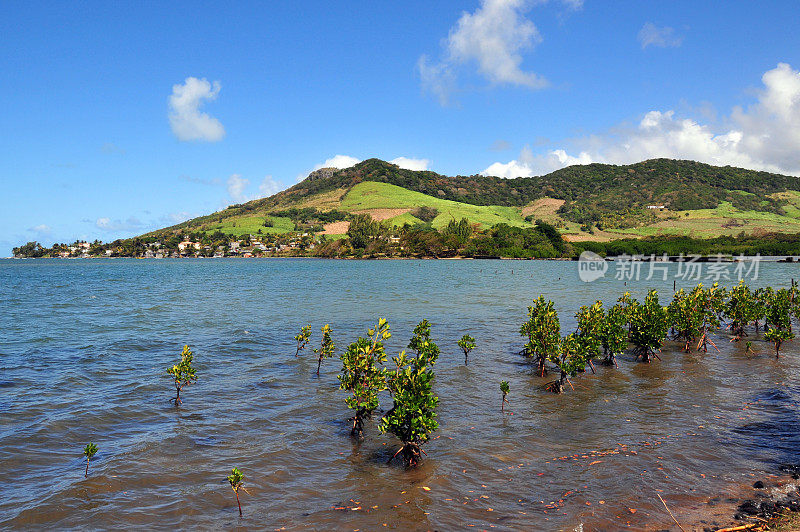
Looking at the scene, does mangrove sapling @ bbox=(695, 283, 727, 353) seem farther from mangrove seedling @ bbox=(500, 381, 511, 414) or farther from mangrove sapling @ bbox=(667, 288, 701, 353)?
mangrove seedling @ bbox=(500, 381, 511, 414)

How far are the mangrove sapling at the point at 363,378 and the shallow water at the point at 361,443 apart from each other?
86 centimetres

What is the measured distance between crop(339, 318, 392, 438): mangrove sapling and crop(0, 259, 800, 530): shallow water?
0.86m

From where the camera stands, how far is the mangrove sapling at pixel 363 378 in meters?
13.3

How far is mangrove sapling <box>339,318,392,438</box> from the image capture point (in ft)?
43.6

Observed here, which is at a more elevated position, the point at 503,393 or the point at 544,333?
the point at 544,333

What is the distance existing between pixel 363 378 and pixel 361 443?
1.89 m

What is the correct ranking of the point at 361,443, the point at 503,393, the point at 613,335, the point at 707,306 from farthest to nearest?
1. the point at 707,306
2. the point at 613,335
3. the point at 503,393
4. the point at 361,443

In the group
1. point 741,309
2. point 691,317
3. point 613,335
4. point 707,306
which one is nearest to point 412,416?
Result: point 613,335

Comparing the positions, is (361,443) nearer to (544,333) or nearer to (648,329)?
(544,333)

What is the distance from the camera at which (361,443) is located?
1327 centimetres

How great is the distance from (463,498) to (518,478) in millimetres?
1744

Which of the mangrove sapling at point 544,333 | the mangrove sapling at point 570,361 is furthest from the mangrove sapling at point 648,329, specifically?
the mangrove sapling at point 570,361

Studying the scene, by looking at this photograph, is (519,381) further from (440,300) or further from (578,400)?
(440,300)

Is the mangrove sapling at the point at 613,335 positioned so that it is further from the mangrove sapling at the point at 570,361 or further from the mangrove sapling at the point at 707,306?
the mangrove sapling at the point at 707,306
